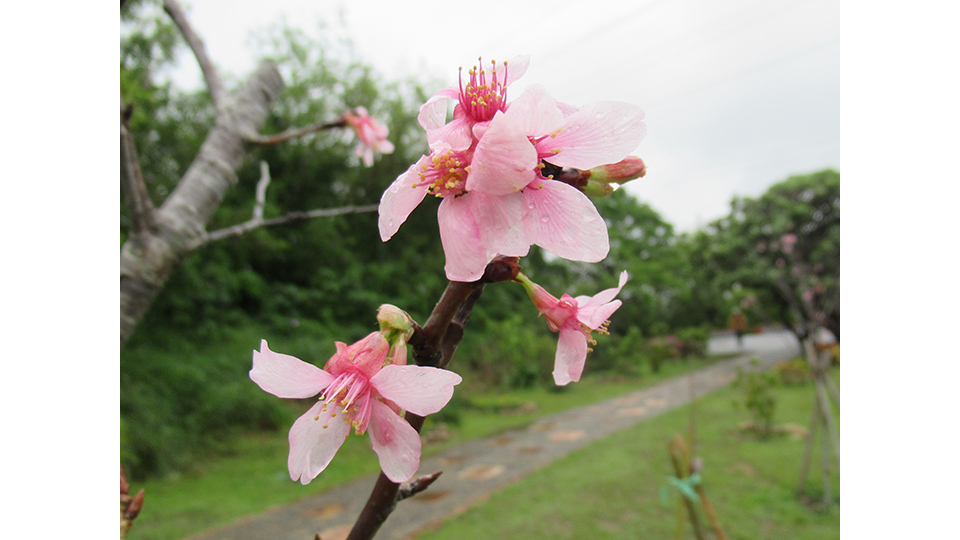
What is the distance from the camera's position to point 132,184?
65 centimetres

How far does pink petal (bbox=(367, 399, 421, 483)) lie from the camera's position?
0.27 metres

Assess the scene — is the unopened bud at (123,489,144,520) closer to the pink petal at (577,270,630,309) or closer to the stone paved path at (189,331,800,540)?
the pink petal at (577,270,630,309)

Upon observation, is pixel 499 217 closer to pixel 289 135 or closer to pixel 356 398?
pixel 356 398

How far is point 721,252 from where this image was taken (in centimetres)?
682

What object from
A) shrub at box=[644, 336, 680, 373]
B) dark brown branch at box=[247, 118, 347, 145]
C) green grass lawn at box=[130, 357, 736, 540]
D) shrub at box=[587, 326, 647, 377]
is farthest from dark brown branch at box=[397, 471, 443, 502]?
shrub at box=[644, 336, 680, 373]

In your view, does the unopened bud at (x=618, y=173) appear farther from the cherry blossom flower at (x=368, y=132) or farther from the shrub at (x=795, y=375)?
the shrub at (x=795, y=375)

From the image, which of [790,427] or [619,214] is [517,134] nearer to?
[790,427]

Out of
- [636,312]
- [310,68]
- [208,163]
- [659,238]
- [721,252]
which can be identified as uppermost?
[310,68]

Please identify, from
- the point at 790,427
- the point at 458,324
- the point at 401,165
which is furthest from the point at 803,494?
the point at 401,165

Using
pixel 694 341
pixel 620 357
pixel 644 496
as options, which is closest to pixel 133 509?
pixel 644 496

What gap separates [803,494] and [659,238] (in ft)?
23.6

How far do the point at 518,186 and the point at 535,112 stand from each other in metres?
0.04

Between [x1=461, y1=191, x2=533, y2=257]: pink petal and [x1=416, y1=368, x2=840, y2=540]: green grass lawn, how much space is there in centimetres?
237

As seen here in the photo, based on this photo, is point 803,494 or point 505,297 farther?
point 505,297
